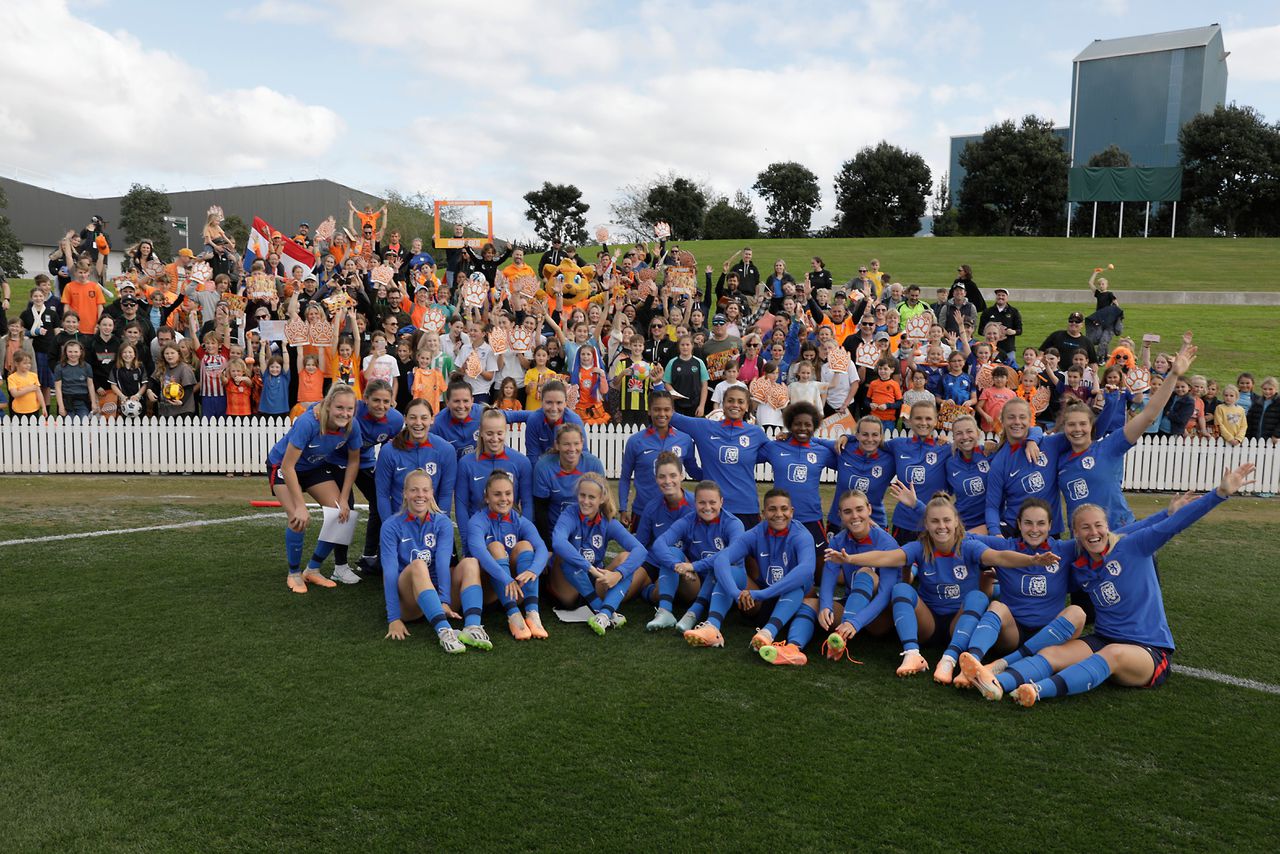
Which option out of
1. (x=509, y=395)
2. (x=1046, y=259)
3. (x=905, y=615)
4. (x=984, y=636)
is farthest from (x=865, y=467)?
(x=1046, y=259)

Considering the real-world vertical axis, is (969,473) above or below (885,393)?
below

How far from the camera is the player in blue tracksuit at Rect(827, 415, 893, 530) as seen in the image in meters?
7.05

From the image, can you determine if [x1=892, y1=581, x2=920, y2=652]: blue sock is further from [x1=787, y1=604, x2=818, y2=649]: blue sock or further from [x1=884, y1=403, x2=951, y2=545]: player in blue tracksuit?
[x1=884, y1=403, x2=951, y2=545]: player in blue tracksuit

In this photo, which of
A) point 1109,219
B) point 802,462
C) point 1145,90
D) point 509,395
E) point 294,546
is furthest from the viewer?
point 1145,90

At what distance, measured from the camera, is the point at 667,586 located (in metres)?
6.80

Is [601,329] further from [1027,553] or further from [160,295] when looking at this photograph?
[1027,553]

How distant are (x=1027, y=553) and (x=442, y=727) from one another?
3512 mm

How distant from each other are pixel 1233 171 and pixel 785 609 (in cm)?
5718

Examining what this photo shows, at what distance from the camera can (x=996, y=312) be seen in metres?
15.0

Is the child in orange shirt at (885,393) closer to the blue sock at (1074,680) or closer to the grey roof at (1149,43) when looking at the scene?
the blue sock at (1074,680)

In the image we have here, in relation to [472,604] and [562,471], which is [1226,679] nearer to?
[562,471]

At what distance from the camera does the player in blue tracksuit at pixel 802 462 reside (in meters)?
7.18

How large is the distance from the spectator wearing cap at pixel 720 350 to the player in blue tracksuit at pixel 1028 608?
7.09 meters

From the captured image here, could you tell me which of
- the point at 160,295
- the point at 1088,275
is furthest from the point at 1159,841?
the point at 1088,275
